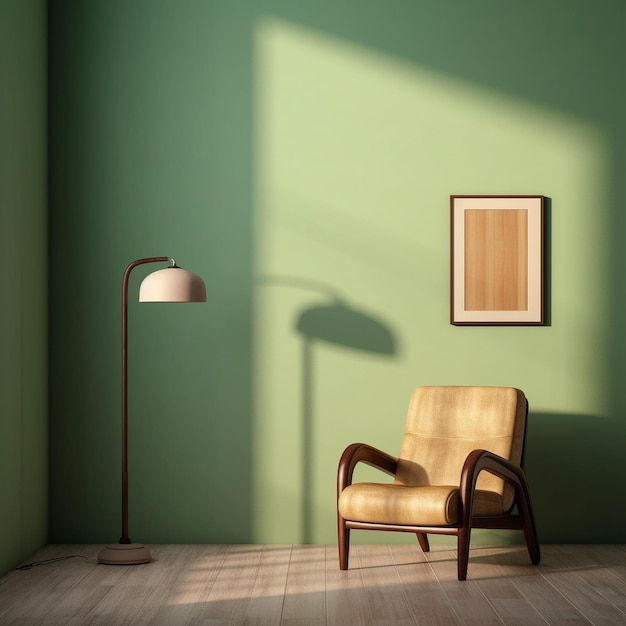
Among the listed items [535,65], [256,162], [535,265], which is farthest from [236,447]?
[535,65]

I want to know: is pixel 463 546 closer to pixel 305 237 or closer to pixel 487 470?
pixel 487 470

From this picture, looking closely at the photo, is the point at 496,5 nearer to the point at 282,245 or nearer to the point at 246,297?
the point at 282,245

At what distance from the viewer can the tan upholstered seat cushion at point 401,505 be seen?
389 cm

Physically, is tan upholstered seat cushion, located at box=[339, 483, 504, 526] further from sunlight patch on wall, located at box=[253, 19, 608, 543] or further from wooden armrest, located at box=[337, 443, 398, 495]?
sunlight patch on wall, located at box=[253, 19, 608, 543]

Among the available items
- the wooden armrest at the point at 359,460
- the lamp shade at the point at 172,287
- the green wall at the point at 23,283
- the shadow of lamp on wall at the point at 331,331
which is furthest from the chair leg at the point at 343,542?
the green wall at the point at 23,283

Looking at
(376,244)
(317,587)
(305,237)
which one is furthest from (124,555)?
(376,244)

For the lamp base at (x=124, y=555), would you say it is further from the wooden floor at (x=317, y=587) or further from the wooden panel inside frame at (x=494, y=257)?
the wooden panel inside frame at (x=494, y=257)

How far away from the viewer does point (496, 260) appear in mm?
4914

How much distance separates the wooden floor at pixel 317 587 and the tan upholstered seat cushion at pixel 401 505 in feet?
0.89

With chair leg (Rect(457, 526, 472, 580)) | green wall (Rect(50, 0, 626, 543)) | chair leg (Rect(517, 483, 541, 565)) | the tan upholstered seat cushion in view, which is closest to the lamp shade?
green wall (Rect(50, 0, 626, 543))

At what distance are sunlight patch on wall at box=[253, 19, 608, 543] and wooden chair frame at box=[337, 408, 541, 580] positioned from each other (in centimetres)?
56

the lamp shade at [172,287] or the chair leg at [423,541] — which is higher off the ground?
the lamp shade at [172,287]

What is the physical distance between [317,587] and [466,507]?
2.34 feet

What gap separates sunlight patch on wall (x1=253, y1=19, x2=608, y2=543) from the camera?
4887 millimetres
